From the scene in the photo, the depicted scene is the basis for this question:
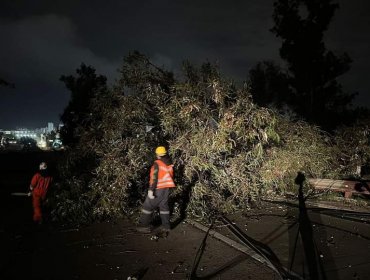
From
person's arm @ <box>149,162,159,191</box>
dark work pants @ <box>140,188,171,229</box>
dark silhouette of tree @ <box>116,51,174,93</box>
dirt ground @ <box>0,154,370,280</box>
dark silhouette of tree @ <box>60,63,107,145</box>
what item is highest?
dark silhouette of tree @ <box>60,63,107,145</box>

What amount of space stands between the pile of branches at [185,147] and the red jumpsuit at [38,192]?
1.24 ft

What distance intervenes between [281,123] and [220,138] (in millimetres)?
2649

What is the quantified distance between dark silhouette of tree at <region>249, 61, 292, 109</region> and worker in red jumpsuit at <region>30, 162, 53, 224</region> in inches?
706

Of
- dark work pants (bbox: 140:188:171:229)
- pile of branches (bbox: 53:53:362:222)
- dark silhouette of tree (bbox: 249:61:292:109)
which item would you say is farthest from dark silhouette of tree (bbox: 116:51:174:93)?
dark silhouette of tree (bbox: 249:61:292:109)

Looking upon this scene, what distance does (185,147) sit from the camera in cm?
853

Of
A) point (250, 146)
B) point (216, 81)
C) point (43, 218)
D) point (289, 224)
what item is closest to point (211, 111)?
point (216, 81)

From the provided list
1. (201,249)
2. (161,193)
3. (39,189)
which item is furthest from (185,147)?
(39,189)

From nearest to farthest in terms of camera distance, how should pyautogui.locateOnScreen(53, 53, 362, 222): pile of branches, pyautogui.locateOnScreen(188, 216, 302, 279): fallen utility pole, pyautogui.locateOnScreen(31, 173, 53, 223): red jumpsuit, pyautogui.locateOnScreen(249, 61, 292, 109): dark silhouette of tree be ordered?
pyautogui.locateOnScreen(188, 216, 302, 279): fallen utility pole, pyautogui.locateOnScreen(53, 53, 362, 222): pile of branches, pyautogui.locateOnScreen(31, 173, 53, 223): red jumpsuit, pyautogui.locateOnScreen(249, 61, 292, 109): dark silhouette of tree

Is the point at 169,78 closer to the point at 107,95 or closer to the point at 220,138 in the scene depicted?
the point at 107,95

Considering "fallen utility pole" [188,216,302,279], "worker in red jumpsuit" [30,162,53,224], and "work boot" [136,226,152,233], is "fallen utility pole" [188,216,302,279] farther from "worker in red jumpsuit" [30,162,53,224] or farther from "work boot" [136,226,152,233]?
"worker in red jumpsuit" [30,162,53,224]

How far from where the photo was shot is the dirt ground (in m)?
5.32

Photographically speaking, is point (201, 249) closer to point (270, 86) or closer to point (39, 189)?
point (39, 189)

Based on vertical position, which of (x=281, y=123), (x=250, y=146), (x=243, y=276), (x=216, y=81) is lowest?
(x=243, y=276)

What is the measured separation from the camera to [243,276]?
16.8 ft
